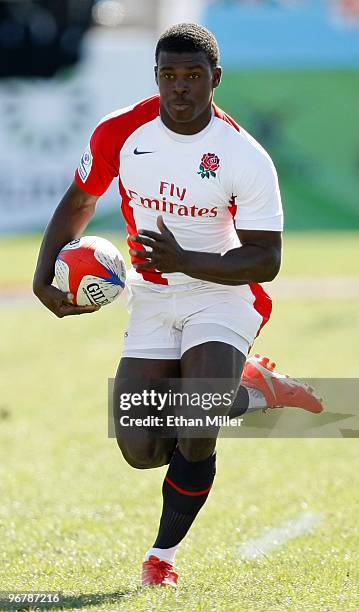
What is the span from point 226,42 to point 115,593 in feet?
68.5

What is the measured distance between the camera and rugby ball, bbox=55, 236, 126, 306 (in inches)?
217

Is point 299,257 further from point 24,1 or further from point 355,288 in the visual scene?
point 24,1

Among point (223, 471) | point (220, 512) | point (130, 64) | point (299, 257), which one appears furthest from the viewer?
point (130, 64)

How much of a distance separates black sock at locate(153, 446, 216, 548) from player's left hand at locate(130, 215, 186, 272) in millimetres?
977

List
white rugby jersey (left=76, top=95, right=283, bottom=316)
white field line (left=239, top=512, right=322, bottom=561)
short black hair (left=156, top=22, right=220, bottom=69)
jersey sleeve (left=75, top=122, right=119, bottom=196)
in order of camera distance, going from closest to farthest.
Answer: short black hair (left=156, top=22, right=220, bottom=69), white rugby jersey (left=76, top=95, right=283, bottom=316), jersey sleeve (left=75, top=122, right=119, bottom=196), white field line (left=239, top=512, right=322, bottom=561)

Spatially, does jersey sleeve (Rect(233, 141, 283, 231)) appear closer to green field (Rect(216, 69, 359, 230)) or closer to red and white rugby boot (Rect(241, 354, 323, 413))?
red and white rugby boot (Rect(241, 354, 323, 413))

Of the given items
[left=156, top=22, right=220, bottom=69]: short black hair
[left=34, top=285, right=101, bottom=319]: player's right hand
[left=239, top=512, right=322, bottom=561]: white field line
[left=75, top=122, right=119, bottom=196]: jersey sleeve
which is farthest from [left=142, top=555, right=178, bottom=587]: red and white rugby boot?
[left=156, top=22, right=220, bottom=69]: short black hair

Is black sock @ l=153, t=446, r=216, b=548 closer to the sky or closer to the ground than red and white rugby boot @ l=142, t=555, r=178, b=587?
closer to the sky

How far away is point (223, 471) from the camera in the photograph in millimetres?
8477

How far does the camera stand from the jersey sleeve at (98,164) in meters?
5.65

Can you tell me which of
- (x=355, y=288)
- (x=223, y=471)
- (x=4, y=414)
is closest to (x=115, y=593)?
(x=223, y=471)

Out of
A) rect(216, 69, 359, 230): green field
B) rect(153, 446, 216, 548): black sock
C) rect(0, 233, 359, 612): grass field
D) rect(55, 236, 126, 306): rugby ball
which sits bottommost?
rect(216, 69, 359, 230): green field

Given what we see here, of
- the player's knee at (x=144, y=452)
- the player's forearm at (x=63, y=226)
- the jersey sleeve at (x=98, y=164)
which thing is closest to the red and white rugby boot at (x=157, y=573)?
the player's knee at (x=144, y=452)

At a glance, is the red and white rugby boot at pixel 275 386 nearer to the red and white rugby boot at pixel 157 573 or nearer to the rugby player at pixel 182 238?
the rugby player at pixel 182 238
